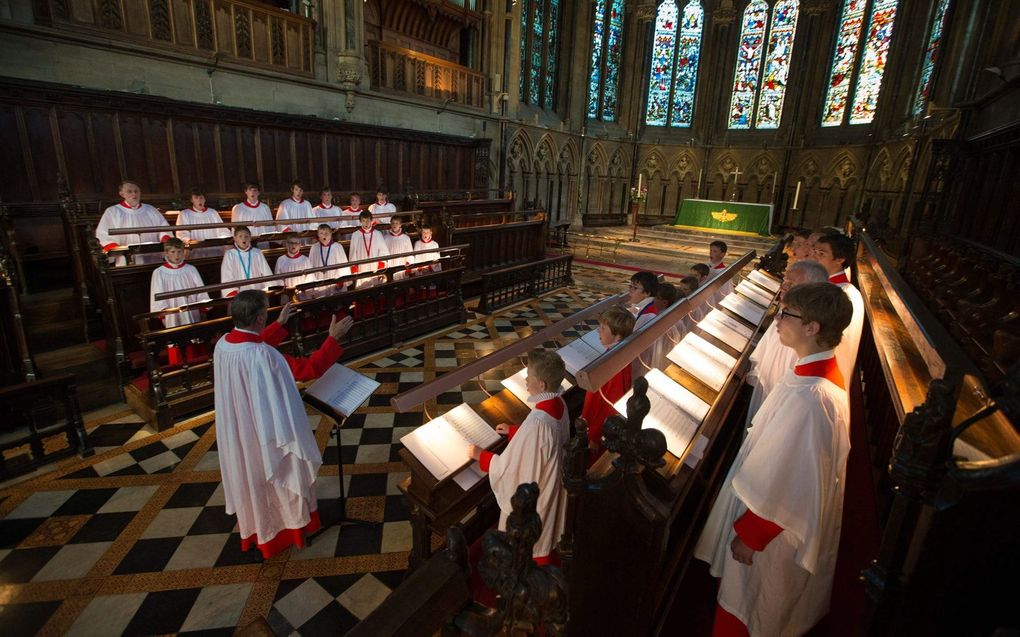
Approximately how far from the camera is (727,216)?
17.6m

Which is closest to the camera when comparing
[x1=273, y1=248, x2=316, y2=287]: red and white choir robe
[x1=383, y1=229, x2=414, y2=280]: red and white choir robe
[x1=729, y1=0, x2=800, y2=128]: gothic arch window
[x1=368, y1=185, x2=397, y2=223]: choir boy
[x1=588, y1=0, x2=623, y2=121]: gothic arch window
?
[x1=273, y1=248, x2=316, y2=287]: red and white choir robe

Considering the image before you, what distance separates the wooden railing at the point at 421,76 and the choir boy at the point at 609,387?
11749mm

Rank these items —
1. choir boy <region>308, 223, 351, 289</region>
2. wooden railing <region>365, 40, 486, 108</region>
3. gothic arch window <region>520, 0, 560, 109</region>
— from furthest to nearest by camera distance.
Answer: gothic arch window <region>520, 0, 560, 109</region> < wooden railing <region>365, 40, 486, 108</region> < choir boy <region>308, 223, 351, 289</region>

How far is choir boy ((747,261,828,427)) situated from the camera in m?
2.96

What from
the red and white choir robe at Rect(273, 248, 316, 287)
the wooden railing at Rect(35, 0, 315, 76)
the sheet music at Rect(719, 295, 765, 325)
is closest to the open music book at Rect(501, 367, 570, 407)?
the sheet music at Rect(719, 295, 765, 325)

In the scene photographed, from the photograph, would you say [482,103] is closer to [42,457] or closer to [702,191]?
[702,191]

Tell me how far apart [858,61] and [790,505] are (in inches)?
929

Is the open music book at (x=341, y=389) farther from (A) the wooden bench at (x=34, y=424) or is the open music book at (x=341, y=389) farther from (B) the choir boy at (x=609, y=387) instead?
(A) the wooden bench at (x=34, y=424)

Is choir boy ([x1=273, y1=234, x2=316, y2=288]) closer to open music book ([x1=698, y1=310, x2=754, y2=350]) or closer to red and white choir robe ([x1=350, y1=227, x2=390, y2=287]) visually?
red and white choir robe ([x1=350, y1=227, x2=390, y2=287])

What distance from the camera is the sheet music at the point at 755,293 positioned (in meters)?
5.57

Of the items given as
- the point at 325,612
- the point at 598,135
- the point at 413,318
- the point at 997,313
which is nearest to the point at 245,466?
the point at 325,612

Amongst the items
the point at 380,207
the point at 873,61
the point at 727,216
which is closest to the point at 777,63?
the point at 873,61

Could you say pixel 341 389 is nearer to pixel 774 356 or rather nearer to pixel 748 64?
pixel 774 356

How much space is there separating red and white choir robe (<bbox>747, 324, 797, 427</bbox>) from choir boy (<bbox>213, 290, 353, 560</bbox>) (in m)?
2.83
